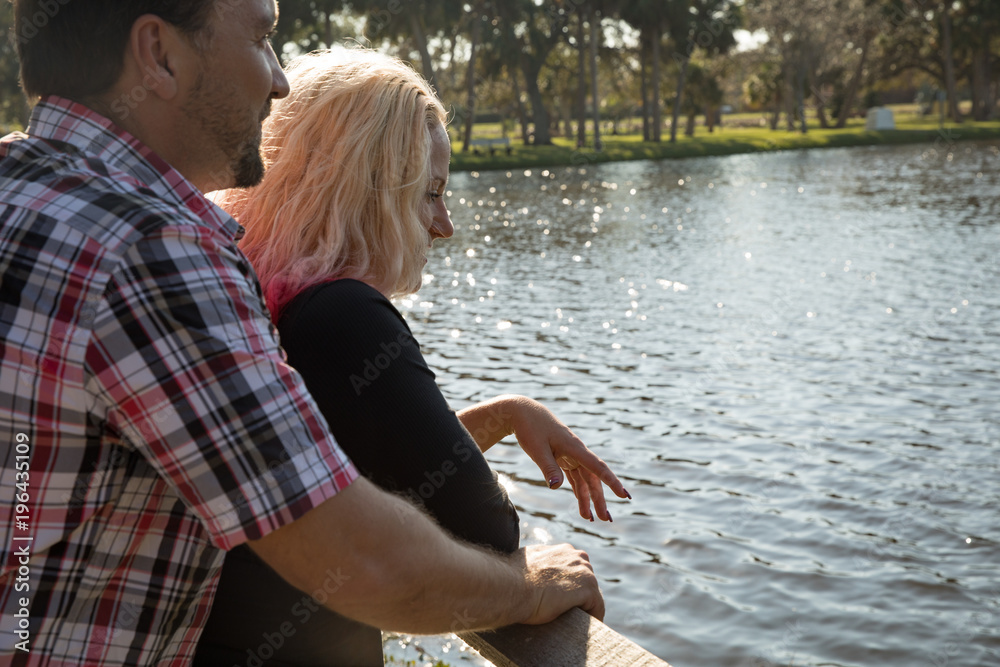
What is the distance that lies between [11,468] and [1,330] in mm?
183

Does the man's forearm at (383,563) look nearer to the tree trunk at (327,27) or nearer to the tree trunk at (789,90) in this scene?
the tree trunk at (327,27)

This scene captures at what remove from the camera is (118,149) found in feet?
4.36

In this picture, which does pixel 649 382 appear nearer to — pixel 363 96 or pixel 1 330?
pixel 363 96

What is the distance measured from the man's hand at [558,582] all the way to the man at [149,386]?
309 mm

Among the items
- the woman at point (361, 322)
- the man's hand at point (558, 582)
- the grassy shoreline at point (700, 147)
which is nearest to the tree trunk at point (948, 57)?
the grassy shoreline at point (700, 147)

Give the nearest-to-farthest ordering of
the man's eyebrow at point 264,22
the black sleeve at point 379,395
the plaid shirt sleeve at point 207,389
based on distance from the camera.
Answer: the plaid shirt sleeve at point 207,389
the man's eyebrow at point 264,22
the black sleeve at point 379,395

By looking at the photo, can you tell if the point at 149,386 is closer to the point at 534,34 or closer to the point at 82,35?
the point at 82,35

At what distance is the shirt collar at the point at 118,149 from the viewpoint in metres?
1.32

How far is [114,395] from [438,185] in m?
1.24

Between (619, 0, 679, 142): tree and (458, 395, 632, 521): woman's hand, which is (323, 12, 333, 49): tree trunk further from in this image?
(458, 395, 632, 521): woman's hand

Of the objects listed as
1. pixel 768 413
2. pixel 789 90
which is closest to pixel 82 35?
pixel 768 413

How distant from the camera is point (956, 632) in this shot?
507 centimetres

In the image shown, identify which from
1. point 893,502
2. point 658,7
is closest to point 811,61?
point 658,7

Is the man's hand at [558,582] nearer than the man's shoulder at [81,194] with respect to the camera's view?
No
